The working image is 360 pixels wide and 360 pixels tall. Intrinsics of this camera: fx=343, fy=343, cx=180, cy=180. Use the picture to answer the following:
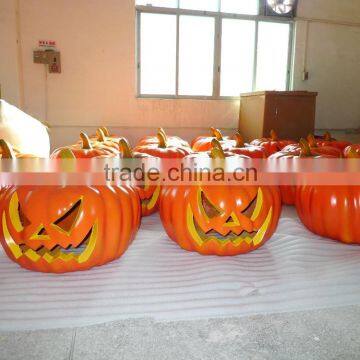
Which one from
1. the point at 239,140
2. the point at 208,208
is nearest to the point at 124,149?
the point at 208,208

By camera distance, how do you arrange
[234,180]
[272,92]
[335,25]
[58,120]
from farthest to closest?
1. [335,25]
2. [58,120]
3. [272,92]
4. [234,180]

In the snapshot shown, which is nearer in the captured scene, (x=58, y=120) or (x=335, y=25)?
(x=58, y=120)

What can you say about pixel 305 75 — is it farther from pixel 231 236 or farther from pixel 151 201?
pixel 231 236

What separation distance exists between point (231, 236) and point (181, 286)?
339 millimetres

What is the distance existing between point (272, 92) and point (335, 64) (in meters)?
1.73

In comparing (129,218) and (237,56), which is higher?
(237,56)

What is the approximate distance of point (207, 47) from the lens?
4375 mm

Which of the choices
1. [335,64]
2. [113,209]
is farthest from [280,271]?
[335,64]

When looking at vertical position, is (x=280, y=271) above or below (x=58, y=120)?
below

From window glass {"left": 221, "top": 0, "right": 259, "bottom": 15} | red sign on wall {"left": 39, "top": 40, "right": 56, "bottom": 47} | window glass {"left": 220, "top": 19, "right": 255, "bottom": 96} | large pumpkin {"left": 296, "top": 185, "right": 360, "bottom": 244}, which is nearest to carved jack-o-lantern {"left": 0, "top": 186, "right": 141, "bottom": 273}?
large pumpkin {"left": 296, "top": 185, "right": 360, "bottom": 244}

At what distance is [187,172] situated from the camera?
4.41 ft

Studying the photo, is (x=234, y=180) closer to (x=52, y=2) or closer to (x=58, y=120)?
(x=58, y=120)

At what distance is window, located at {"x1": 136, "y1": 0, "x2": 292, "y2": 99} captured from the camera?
13.8ft

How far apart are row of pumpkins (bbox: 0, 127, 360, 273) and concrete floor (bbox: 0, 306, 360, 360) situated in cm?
31
